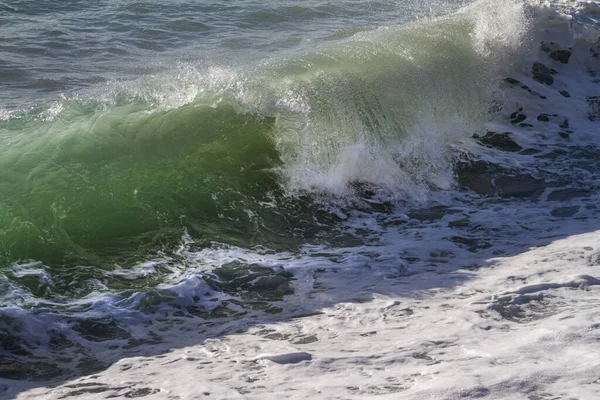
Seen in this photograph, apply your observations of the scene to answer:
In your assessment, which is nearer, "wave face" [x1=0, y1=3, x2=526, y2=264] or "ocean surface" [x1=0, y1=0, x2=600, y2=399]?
"ocean surface" [x1=0, y1=0, x2=600, y2=399]

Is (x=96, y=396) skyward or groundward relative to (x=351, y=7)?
groundward

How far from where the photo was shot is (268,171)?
7.31 metres

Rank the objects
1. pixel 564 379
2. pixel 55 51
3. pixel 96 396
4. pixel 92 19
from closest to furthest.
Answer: pixel 564 379 → pixel 96 396 → pixel 55 51 → pixel 92 19

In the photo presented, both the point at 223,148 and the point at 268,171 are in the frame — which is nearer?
the point at 268,171

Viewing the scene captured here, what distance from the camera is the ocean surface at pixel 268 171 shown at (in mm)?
5066

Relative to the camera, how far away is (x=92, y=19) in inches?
509

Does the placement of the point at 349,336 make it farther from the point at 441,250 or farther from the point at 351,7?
the point at 351,7

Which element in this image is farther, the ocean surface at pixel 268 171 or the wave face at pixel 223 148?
the wave face at pixel 223 148

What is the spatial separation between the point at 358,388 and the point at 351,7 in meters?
12.5

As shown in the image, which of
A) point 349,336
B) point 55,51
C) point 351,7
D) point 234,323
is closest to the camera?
point 349,336

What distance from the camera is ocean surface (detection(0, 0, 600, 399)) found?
5066 millimetres

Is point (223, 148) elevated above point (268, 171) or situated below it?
above

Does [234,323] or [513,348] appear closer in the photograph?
[513,348]

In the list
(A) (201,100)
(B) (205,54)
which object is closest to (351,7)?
(B) (205,54)
